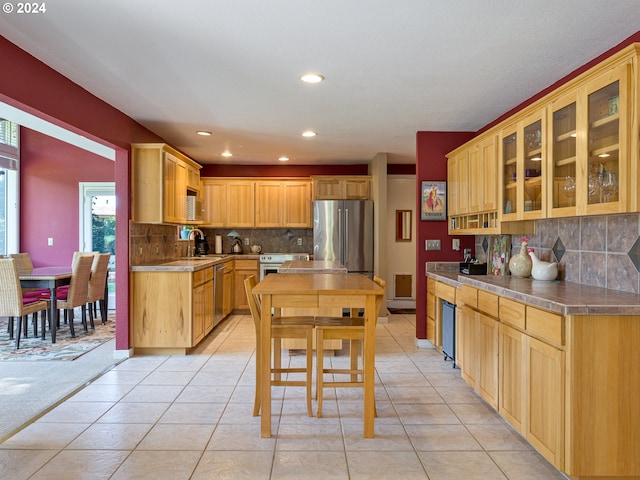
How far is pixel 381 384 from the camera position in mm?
3643

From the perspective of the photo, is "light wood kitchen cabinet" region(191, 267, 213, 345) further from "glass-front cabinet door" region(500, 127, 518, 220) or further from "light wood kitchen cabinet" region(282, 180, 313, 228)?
"glass-front cabinet door" region(500, 127, 518, 220)

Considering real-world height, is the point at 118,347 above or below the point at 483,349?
below

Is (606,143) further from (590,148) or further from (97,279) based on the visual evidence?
(97,279)

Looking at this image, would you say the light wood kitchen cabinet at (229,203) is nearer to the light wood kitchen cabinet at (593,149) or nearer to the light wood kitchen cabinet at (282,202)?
the light wood kitchen cabinet at (282,202)

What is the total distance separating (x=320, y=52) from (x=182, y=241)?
4356mm

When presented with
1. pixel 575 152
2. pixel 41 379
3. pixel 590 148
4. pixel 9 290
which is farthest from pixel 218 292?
pixel 590 148

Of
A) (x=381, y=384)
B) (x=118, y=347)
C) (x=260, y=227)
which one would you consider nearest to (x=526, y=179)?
(x=381, y=384)

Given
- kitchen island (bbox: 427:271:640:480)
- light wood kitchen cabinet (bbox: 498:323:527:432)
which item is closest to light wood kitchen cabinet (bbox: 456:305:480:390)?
light wood kitchen cabinet (bbox: 498:323:527:432)

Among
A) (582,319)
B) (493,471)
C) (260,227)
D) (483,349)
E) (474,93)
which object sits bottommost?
(493,471)

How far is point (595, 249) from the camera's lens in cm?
290

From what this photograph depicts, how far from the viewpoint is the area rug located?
441 cm

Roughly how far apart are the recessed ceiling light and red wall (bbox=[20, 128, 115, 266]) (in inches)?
189

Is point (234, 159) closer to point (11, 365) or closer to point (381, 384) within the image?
point (11, 365)

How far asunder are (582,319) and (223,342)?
12.9ft
